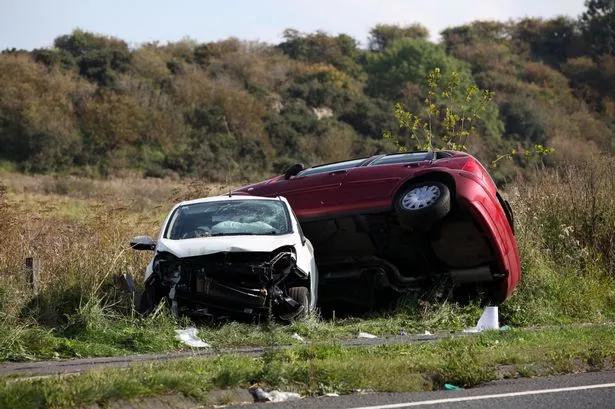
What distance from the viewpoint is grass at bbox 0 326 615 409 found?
7.93 metres

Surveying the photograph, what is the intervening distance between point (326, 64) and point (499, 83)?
1401 centimetres

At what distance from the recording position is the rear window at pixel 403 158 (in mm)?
15164

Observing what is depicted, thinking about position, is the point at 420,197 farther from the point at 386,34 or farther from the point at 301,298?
the point at 386,34

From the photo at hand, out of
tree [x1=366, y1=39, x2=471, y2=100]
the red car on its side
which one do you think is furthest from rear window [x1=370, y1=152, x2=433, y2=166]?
tree [x1=366, y1=39, x2=471, y2=100]

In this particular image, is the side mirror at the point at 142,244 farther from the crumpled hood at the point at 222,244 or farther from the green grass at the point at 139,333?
the green grass at the point at 139,333

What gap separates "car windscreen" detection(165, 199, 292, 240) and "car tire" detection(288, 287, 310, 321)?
0.85 m

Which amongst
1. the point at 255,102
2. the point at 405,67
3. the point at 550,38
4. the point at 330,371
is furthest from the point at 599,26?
the point at 330,371

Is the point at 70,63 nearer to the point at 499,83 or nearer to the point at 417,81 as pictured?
the point at 417,81

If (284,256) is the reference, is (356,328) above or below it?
below

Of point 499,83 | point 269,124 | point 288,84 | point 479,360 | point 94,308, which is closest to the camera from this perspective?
point 479,360

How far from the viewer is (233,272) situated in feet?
42.8

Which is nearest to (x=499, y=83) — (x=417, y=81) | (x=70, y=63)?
(x=417, y=81)

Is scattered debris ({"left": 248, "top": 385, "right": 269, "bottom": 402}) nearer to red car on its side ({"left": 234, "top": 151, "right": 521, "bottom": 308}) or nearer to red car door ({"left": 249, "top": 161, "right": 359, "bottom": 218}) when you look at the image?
red car on its side ({"left": 234, "top": 151, "right": 521, "bottom": 308})

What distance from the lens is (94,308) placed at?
12680mm
